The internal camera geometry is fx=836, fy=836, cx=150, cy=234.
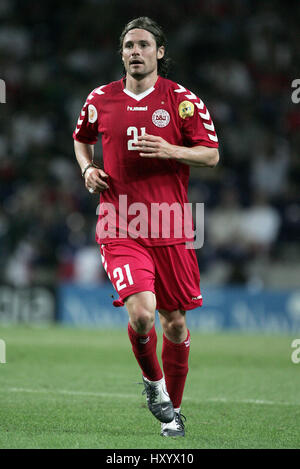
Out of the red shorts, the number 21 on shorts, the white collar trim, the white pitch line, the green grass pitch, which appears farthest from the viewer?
the white pitch line

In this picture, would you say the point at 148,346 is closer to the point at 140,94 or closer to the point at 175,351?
the point at 175,351

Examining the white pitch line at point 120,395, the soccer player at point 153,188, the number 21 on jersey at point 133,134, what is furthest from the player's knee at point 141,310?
the white pitch line at point 120,395

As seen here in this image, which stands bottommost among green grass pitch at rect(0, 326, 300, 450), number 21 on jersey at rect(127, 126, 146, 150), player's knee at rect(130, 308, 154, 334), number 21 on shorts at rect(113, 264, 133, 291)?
green grass pitch at rect(0, 326, 300, 450)

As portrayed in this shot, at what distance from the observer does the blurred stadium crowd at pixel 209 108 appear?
1498cm

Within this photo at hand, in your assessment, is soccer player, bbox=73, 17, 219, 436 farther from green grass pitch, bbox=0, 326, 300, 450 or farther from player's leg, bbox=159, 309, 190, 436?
green grass pitch, bbox=0, 326, 300, 450

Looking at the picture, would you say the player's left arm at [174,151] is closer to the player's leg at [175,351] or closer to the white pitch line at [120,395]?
the player's leg at [175,351]

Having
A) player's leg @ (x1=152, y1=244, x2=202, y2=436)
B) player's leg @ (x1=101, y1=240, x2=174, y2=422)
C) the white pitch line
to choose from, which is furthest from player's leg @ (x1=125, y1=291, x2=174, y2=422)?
the white pitch line

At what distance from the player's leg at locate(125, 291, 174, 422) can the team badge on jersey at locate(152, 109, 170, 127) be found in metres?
1.18

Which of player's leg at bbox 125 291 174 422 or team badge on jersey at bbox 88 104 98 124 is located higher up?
team badge on jersey at bbox 88 104 98 124

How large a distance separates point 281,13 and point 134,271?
1507 centimetres

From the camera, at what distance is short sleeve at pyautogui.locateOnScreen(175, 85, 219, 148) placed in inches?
225

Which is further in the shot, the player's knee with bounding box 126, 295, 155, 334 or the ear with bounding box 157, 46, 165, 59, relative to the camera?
the ear with bounding box 157, 46, 165, 59

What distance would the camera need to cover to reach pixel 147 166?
5.68m

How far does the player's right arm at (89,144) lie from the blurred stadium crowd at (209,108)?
8.78 m
